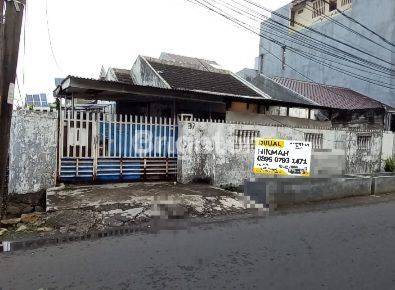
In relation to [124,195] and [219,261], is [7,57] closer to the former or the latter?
[124,195]

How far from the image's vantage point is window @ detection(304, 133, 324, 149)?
12305 millimetres

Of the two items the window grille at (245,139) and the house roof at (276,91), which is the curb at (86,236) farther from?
the house roof at (276,91)

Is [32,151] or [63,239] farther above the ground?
[32,151]

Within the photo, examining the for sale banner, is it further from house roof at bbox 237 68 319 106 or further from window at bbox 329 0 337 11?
window at bbox 329 0 337 11

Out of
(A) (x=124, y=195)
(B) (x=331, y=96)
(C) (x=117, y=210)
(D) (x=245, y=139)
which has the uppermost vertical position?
(B) (x=331, y=96)

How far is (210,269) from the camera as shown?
4.06 metres

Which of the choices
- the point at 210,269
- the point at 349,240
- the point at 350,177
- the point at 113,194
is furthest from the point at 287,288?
the point at 350,177

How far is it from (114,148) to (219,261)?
528cm

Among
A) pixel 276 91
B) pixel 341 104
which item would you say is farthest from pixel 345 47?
pixel 276 91

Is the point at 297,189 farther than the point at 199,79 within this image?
No

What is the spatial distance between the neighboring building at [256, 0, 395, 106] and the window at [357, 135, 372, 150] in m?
6.38

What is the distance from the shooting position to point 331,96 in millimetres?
20875

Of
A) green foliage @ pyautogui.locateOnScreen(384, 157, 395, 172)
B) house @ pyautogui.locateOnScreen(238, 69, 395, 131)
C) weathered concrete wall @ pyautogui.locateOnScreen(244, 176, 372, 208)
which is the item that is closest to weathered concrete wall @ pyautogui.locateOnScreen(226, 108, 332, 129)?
house @ pyautogui.locateOnScreen(238, 69, 395, 131)

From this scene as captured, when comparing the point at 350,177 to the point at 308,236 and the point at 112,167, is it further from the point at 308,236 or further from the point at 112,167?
the point at 112,167
